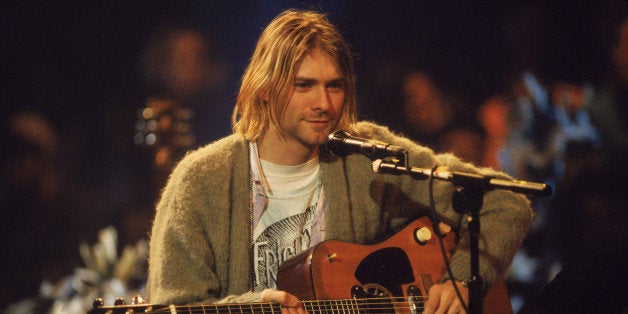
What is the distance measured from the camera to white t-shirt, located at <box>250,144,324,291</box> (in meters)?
2.95

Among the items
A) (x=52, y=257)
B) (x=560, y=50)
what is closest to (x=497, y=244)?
(x=560, y=50)

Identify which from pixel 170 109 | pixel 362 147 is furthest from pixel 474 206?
pixel 170 109

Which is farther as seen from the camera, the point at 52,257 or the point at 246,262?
the point at 52,257

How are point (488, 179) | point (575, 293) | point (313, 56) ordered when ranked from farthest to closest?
point (575, 293) → point (313, 56) → point (488, 179)

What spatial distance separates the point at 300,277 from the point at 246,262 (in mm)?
402

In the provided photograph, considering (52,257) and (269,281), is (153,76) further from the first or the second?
(269,281)

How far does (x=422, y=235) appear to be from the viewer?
288 cm

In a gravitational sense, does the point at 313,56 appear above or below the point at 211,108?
below

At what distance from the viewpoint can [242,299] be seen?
2.43 meters

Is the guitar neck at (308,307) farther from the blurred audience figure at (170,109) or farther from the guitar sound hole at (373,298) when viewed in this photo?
the blurred audience figure at (170,109)

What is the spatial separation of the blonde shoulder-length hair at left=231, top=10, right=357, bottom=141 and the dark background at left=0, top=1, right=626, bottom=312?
1.51m

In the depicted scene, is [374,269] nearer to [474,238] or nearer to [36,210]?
[474,238]

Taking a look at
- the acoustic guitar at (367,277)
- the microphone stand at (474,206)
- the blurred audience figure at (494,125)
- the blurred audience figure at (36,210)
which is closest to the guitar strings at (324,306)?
the acoustic guitar at (367,277)

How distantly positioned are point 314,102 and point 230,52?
211 centimetres
